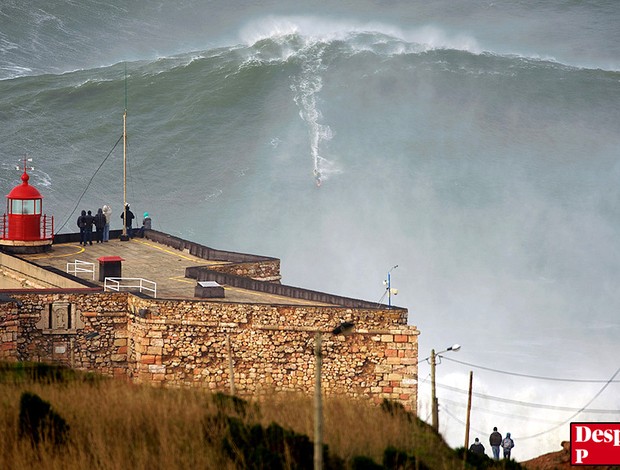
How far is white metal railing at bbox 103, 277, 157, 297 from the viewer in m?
39.4

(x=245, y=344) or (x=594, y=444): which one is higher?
(x=245, y=344)

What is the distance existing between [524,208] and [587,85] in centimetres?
2047

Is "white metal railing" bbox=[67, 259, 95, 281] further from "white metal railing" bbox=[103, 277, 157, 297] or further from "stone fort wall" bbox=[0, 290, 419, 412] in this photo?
"stone fort wall" bbox=[0, 290, 419, 412]

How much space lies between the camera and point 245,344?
120 feet

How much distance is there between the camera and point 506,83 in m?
115

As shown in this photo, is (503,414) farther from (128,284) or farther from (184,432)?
(184,432)

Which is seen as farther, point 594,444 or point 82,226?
point 82,226

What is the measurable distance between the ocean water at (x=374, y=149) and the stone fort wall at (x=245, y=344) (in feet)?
107

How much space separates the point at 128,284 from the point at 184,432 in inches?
707

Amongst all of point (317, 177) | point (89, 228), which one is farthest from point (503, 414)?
point (317, 177)

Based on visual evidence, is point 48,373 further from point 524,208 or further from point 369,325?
point 524,208

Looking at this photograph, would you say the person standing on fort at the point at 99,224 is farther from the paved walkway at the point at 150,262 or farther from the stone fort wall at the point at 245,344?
the stone fort wall at the point at 245,344

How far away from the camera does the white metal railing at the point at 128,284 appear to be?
3941 centimetres

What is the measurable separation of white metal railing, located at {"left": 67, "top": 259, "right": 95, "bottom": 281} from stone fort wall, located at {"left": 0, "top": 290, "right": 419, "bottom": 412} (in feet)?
18.9
